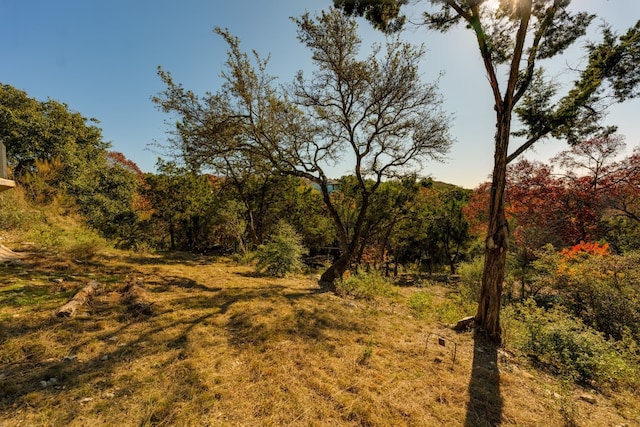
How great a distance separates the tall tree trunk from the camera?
4.44 m

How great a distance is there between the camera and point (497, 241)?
14.6ft

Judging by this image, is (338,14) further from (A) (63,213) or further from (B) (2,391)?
(A) (63,213)

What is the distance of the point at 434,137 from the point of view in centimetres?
754

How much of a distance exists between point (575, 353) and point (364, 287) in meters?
4.23

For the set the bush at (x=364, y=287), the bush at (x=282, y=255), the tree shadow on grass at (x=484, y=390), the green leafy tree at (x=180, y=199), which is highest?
the green leafy tree at (x=180, y=199)

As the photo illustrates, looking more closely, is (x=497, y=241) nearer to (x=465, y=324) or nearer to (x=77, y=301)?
(x=465, y=324)

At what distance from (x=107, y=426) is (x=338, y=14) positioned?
322 inches

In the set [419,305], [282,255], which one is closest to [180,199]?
[282,255]

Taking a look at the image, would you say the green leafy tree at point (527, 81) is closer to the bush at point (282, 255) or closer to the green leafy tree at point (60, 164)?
the bush at point (282, 255)

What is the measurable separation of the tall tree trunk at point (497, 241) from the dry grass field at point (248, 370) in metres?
0.48

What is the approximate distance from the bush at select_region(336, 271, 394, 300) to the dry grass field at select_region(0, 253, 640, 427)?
177cm

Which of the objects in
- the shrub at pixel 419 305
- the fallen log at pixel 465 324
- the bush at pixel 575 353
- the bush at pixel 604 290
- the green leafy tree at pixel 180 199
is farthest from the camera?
the green leafy tree at pixel 180 199

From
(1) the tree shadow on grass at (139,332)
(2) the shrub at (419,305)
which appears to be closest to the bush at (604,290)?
(2) the shrub at (419,305)

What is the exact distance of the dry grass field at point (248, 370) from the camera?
2287 millimetres
